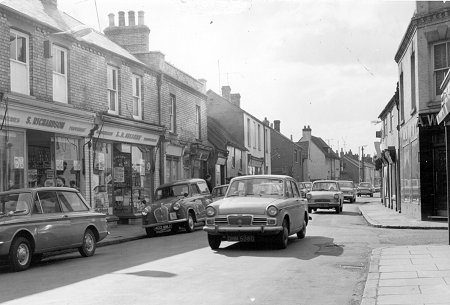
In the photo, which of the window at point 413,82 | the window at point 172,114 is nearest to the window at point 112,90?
the window at point 172,114

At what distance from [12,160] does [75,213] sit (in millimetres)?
4365

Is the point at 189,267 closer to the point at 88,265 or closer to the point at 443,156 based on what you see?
the point at 88,265

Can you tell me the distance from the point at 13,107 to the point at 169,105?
12001mm

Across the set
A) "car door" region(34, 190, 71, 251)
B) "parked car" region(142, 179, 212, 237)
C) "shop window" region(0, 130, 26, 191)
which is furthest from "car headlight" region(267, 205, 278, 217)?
"shop window" region(0, 130, 26, 191)

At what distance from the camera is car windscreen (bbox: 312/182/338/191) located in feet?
89.8

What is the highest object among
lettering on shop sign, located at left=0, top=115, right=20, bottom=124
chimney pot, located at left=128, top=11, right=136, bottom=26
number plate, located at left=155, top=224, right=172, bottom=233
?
chimney pot, located at left=128, top=11, right=136, bottom=26

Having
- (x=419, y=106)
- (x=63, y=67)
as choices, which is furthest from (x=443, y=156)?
(x=63, y=67)

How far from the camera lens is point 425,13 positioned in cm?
1872

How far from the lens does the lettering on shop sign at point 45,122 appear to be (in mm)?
15359

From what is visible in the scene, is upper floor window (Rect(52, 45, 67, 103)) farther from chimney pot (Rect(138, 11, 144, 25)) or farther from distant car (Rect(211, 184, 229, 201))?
chimney pot (Rect(138, 11, 144, 25))

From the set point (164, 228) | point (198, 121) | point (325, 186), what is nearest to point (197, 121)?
point (198, 121)

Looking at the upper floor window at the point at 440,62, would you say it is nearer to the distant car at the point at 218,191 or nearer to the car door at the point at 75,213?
the distant car at the point at 218,191

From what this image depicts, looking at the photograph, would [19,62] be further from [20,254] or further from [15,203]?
[20,254]

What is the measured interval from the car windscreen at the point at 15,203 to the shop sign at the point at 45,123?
4.46 metres
